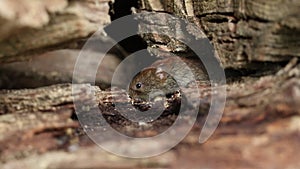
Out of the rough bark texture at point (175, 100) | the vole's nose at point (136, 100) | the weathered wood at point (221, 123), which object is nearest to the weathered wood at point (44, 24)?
the rough bark texture at point (175, 100)

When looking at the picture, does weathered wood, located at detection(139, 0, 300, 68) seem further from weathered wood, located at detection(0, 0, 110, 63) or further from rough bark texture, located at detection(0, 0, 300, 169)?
weathered wood, located at detection(0, 0, 110, 63)

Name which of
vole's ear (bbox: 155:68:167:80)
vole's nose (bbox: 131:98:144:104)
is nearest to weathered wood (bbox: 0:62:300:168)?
vole's nose (bbox: 131:98:144:104)

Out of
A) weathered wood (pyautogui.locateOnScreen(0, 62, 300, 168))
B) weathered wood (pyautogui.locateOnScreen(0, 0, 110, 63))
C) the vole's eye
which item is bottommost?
Result: the vole's eye

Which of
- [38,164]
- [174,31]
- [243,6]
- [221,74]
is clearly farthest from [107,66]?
[38,164]

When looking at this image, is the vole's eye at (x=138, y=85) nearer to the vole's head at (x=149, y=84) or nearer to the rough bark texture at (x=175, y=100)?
the vole's head at (x=149, y=84)

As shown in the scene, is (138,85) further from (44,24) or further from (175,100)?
(44,24)

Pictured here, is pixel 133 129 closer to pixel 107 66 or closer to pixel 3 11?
pixel 3 11
